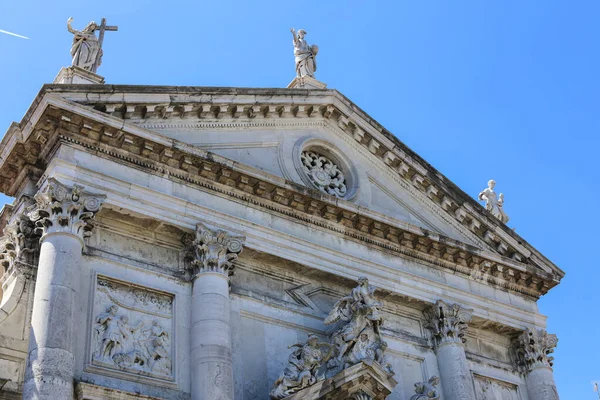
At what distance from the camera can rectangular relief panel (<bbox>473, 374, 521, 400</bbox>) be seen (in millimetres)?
20297

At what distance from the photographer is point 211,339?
16031 millimetres

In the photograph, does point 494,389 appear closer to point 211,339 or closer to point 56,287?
point 211,339

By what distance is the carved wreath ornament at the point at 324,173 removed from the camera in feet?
67.8

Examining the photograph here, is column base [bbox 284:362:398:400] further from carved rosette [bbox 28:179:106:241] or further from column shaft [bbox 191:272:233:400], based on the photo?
carved rosette [bbox 28:179:106:241]

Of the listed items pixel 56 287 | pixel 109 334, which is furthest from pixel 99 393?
pixel 56 287

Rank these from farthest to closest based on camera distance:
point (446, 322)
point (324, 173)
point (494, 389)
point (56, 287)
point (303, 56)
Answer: point (303, 56) < point (324, 173) < point (494, 389) < point (446, 322) < point (56, 287)

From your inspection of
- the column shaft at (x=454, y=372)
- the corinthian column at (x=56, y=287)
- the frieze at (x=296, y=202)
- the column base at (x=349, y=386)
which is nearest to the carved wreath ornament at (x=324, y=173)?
the frieze at (x=296, y=202)

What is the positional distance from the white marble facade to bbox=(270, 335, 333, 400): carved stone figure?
51cm

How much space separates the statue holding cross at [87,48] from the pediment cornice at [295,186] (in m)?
1.73

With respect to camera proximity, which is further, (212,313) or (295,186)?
(295,186)

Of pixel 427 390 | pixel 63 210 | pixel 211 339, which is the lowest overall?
pixel 427 390

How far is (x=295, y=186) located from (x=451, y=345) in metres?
5.00

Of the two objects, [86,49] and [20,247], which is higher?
Answer: [86,49]

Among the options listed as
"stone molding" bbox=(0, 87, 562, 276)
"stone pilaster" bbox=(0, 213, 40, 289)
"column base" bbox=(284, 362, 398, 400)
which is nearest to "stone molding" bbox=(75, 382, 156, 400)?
"stone pilaster" bbox=(0, 213, 40, 289)
